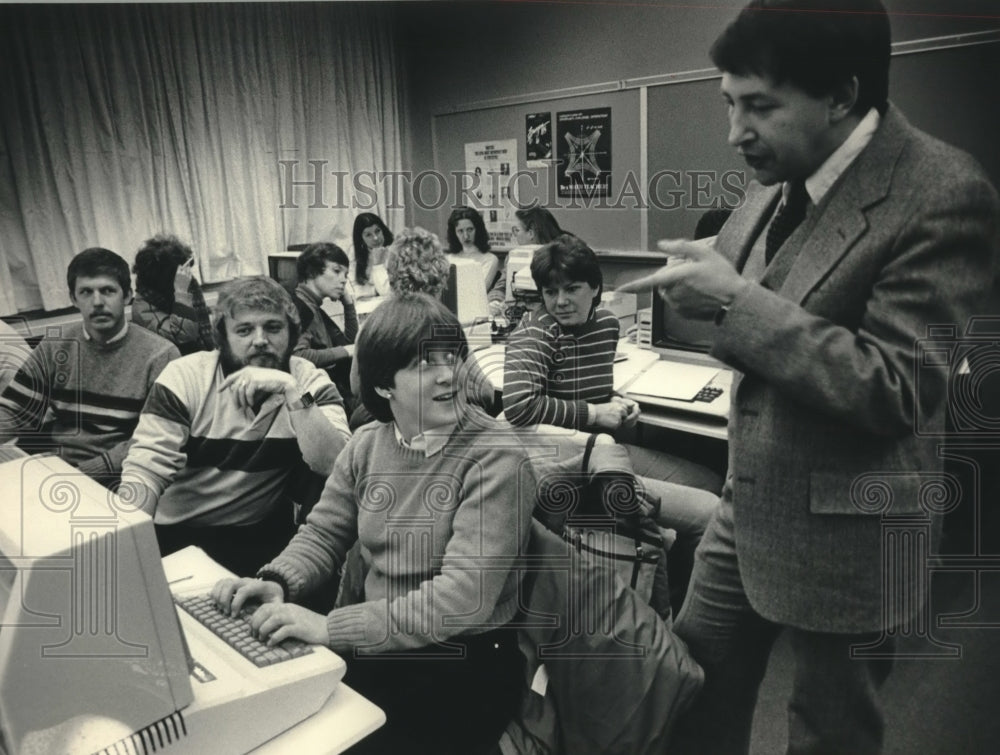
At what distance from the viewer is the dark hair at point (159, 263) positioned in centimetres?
192

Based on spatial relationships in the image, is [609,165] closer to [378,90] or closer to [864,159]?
[378,90]

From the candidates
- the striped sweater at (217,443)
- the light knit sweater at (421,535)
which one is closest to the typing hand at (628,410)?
the striped sweater at (217,443)

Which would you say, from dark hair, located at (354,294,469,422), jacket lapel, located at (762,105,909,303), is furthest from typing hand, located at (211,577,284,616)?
jacket lapel, located at (762,105,909,303)

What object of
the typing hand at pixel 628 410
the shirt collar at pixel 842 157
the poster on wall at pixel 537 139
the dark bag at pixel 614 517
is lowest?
the dark bag at pixel 614 517

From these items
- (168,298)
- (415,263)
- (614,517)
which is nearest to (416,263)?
(415,263)

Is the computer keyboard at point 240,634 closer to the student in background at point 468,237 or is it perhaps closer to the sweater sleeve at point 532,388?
the sweater sleeve at point 532,388

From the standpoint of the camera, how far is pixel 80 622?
2.26ft

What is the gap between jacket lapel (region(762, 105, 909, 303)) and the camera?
2.78 feet

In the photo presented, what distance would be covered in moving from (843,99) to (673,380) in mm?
1427

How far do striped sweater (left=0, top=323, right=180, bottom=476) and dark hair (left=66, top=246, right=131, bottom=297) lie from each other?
0.14 m

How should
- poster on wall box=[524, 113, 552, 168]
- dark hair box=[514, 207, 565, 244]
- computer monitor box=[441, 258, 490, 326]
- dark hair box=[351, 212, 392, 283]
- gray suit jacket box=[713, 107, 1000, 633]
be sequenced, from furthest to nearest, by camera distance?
dark hair box=[351, 212, 392, 283] → dark hair box=[514, 207, 565, 244] → computer monitor box=[441, 258, 490, 326] → poster on wall box=[524, 113, 552, 168] → gray suit jacket box=[713, 107, 1000, 633]

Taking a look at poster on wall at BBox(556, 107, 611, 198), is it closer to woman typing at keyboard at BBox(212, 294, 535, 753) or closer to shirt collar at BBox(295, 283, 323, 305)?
shirt collar at BBox(295, 283, 323, 305)

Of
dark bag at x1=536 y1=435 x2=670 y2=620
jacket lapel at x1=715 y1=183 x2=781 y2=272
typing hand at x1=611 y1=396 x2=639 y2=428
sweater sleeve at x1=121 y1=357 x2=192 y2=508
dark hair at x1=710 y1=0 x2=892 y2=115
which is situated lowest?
dark bag at x1=536 y1=435 x2=670 y2=620

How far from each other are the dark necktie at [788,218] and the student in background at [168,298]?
1.53 meters
